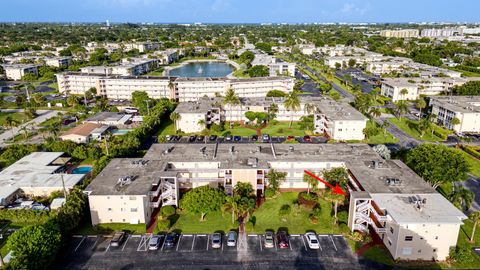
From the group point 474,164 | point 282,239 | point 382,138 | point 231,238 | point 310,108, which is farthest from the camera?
point 310,108

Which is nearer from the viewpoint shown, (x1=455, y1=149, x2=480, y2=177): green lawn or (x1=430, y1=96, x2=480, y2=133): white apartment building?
(x1=455, y1=149, x2=480, y2=177): green lawn

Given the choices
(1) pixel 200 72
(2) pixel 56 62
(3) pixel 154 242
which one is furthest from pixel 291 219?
(2) pixel 56 62

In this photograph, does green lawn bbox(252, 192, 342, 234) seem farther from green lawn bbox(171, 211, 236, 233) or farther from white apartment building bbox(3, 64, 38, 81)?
white apartment building bbox(3, 64, 38, 81)

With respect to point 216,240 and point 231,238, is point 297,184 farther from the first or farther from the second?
point 216,240

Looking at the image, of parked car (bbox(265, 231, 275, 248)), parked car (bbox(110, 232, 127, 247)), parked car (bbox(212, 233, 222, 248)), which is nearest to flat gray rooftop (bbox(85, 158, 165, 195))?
parked car (bbox(110, 232, 127, 247))

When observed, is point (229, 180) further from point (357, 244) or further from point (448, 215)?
point (448, 215)

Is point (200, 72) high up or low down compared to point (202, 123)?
up
